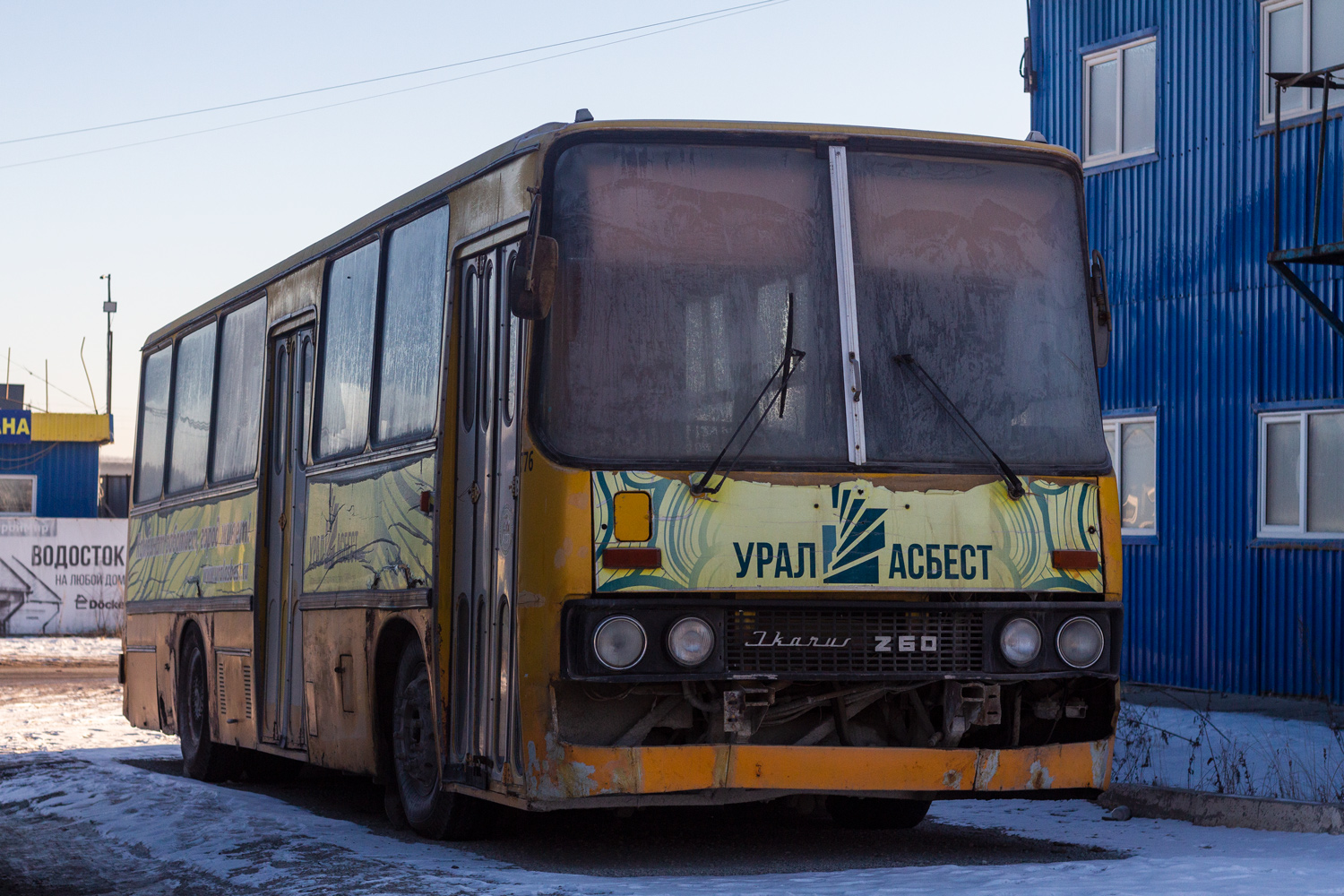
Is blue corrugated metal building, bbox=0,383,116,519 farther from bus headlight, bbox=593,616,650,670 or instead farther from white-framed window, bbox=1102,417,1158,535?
bus headlight, bbox=593,616,650,670

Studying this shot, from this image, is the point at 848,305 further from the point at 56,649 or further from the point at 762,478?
the point at 56,649

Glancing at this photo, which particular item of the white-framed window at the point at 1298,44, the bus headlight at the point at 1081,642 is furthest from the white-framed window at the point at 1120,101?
the bus headlight at the point at 1081,642

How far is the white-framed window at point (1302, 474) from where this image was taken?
1662cm

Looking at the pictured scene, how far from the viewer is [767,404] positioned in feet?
25.7

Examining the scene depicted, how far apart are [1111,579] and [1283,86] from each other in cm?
769

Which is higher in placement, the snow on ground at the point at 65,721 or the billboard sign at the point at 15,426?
the billboard sign at the point at 15,426

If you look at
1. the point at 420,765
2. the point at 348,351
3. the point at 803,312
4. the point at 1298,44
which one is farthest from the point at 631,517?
the point at 1298,44

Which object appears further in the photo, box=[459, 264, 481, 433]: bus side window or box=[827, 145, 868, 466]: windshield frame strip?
box=[459, 264, 481, 433]: bus side window

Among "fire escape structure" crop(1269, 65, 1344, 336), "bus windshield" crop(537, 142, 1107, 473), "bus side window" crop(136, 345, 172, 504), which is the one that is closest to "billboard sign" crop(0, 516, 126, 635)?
"bus side window" crop(136, 345, 172, 504)

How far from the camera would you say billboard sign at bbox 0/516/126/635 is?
36906 mm

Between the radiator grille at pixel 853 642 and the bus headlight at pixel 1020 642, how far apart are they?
3.9 inches

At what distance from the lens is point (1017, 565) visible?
26.1 ft

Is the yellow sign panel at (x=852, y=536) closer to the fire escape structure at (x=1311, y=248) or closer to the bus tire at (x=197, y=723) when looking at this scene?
the bus tire at (x=197, y=723)

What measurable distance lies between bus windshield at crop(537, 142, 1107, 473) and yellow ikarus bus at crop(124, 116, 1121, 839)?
0.01m
